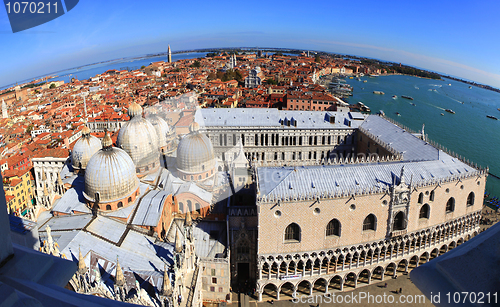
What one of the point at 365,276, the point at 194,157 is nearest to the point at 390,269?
the point at 365,276

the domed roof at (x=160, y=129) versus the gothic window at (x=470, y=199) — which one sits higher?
the domed roof at (x=160, y=129)

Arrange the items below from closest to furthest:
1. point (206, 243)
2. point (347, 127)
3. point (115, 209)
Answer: point (115, 209) < point (206, 243) < point (347, 127)

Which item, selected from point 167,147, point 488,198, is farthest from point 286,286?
point 488,198

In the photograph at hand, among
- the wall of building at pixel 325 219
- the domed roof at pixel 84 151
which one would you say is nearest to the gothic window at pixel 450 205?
the wall of building at pixel 325 219

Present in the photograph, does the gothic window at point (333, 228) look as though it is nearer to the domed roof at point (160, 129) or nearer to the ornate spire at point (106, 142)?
the ornate spire at point (106, 142)

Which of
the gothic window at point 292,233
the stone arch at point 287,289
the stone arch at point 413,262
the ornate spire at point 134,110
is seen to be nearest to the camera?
the gothic window at point 292,233

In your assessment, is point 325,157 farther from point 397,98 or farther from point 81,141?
point 397,98
